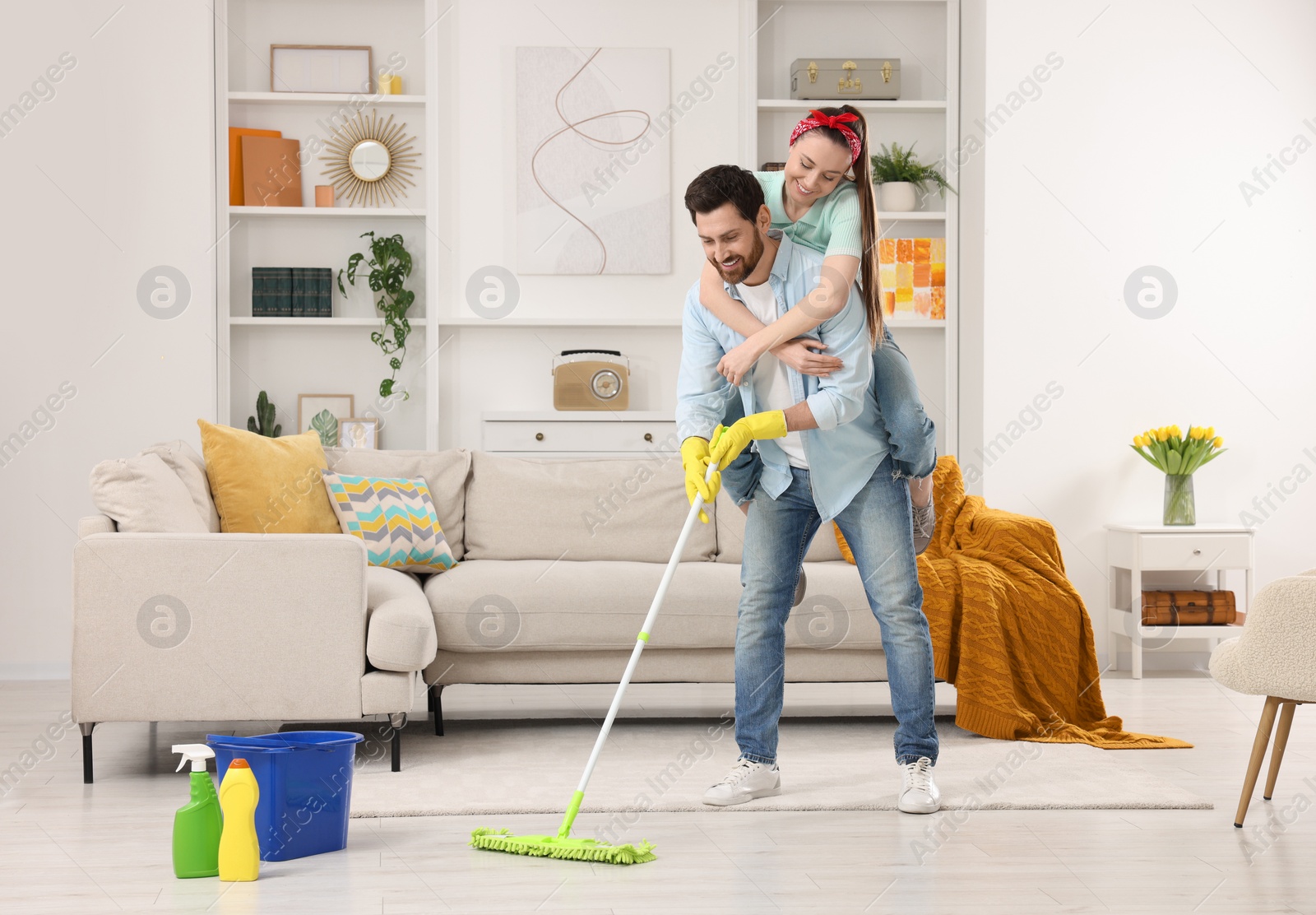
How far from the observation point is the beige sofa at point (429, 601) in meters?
2.69

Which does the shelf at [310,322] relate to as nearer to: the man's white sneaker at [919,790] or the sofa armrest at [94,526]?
the sofa armrest at [94,526]

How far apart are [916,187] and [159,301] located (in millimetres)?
3063

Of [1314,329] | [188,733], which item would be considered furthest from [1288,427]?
[188,733]

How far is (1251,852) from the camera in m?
2.21

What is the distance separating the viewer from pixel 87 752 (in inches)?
107

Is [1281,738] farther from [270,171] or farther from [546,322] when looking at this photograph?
[270,171]

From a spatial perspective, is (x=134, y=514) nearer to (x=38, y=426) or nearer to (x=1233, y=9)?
(x=38, y=426)

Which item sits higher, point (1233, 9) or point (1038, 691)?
point (1233, 9)

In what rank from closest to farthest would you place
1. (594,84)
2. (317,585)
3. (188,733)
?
1. (317,585)
2. (188,733)
3. (594,84)

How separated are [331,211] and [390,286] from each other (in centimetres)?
38

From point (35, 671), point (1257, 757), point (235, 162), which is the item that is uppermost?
point (235, 162)

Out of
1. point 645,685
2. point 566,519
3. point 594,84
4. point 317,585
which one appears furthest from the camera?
point 594,84

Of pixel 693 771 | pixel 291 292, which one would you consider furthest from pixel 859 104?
pixel 693 771

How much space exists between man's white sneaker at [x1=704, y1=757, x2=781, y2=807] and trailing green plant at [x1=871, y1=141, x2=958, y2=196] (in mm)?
3014
